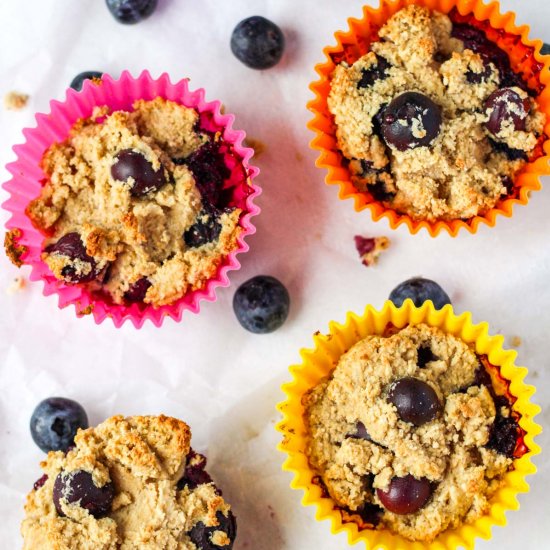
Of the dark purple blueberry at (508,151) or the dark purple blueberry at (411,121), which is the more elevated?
the dark purple blueberry at (508,151)

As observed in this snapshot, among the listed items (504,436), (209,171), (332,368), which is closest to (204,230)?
(209,171)

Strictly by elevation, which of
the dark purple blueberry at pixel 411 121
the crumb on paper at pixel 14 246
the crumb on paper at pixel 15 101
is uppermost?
the dark purple blueberry at pixel 411 121

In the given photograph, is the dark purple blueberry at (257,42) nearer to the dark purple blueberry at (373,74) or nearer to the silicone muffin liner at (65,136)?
the silicone muffin liner at (65,136)

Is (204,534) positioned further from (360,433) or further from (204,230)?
(204,230)

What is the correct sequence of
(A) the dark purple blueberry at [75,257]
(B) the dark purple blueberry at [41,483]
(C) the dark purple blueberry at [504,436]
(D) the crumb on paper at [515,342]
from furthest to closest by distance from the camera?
(D) the crumb on paper at [515,342]
(B) the dark purple blueberry at [41,483]
(A) the dark purple blueberry at [75,257]
(C) the dark purple blueberry at [504,436]

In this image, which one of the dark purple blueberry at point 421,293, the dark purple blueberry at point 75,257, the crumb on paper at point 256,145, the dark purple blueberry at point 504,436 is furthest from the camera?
the crumb on paper at point 256,145

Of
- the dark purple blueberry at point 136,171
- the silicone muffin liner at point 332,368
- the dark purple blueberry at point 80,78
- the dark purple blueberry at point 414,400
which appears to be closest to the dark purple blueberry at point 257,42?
the dark purple blueberry at point 80,78

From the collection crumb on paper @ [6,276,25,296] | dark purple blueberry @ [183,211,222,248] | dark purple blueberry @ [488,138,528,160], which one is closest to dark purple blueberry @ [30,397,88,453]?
crumb on paper @ [6,276,25,296]

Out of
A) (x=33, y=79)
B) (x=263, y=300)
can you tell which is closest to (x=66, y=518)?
(x=263, y=300)
